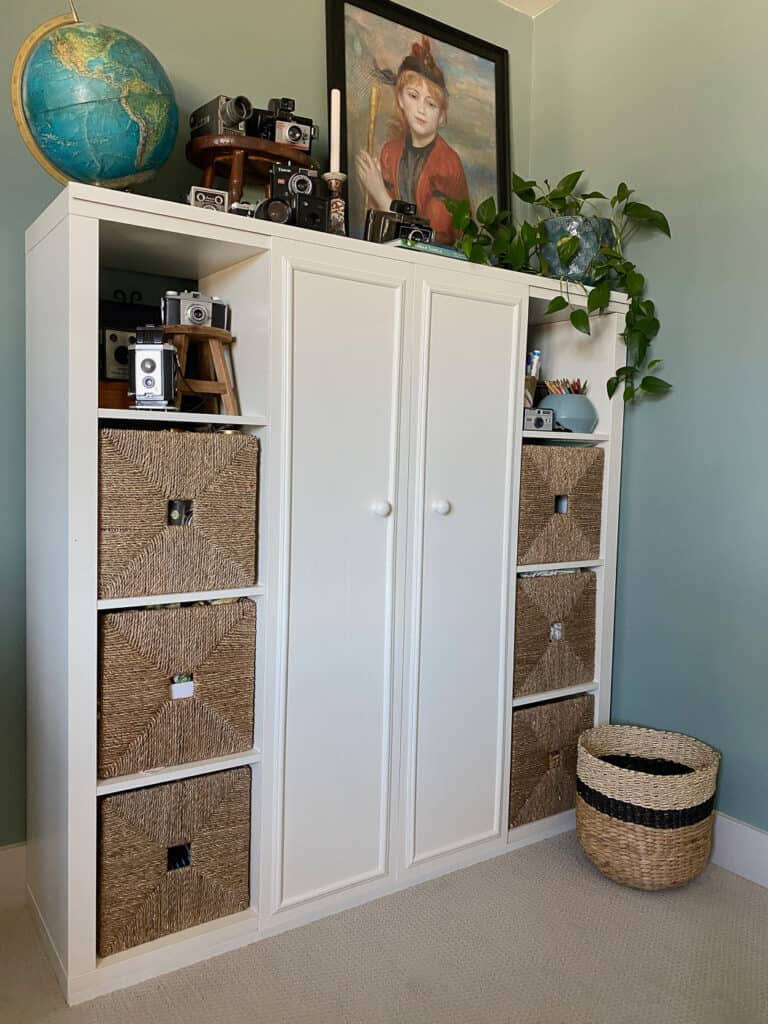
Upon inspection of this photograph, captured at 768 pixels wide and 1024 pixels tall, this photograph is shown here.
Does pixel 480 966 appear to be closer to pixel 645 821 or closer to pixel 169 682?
pixel 645 821

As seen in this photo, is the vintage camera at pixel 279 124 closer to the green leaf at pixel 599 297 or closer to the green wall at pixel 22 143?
the green wall at pixel 22 143

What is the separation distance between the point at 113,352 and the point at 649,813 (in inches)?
69.3

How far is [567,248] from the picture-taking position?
7.55ft

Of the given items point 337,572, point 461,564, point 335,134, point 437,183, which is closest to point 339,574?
point 337,572

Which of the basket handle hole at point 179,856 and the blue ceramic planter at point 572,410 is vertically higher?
the blue ceramic planter at point 572,410

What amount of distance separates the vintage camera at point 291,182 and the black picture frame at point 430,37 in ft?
1.30

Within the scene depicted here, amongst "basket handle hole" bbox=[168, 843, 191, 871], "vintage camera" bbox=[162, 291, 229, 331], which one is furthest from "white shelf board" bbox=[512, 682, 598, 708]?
"vintage camera" bbox=[162, 291, 229, 331]

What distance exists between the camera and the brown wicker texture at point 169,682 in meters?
1.72

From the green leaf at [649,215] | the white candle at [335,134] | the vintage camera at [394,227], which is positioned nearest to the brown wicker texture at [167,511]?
the vintage camera at [394,227]

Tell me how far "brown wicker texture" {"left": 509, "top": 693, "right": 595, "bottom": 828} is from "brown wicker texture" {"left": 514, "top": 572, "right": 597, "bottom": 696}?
7cm

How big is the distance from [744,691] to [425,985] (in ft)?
3.82

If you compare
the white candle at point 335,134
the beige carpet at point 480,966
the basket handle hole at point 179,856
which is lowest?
the beige carpet at point 480,966

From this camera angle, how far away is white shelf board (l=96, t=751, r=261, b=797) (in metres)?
1.73

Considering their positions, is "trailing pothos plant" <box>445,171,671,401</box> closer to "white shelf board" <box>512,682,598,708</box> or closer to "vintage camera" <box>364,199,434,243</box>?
"vintage camera" <box>364,199,434,243</box>
